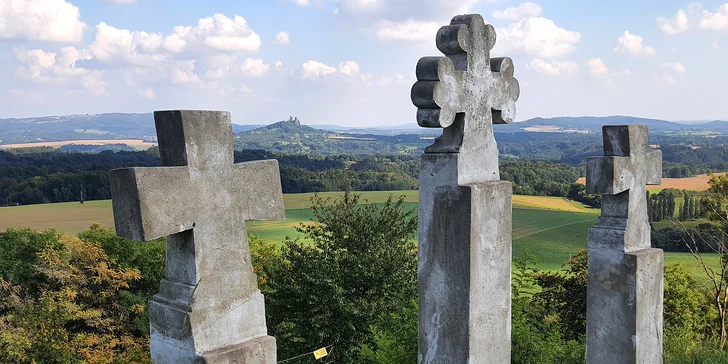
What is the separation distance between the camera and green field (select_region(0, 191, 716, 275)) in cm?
4766

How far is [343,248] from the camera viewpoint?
81.9 ft

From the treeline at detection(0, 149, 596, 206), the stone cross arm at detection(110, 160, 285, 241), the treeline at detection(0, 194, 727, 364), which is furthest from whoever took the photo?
the treeline at detection(0, 149, 596, 206)

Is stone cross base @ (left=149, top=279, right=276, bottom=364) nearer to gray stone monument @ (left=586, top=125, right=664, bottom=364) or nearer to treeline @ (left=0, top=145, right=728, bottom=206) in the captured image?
gray stone monument @ (left=586, top=125, right=664, bottom=364)

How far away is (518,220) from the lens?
174 feet

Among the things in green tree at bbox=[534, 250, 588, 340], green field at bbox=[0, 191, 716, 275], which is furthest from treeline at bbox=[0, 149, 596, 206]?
green tree at bbox=[534, 250, 588, 340]

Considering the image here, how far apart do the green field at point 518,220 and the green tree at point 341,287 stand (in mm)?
19458

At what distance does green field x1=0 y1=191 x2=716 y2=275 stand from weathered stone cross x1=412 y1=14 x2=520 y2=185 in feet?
128

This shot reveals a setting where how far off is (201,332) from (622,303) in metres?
5.51

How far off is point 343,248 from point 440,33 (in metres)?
19.9

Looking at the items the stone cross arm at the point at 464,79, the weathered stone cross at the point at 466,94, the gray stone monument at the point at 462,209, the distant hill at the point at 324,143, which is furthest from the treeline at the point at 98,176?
the distant hill at the point at 324,143

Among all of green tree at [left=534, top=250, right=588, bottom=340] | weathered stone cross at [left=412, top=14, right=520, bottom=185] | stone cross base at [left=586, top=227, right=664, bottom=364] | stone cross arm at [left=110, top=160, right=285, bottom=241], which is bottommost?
green tree at [left=534, top=250, right=588, bottom=340]

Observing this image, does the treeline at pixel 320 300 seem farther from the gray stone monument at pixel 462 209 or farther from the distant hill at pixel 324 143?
the distant hill at pixel 324 143

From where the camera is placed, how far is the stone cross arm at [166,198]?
3.41 metres

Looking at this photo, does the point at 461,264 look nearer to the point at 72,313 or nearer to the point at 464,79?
the point at 464,79
